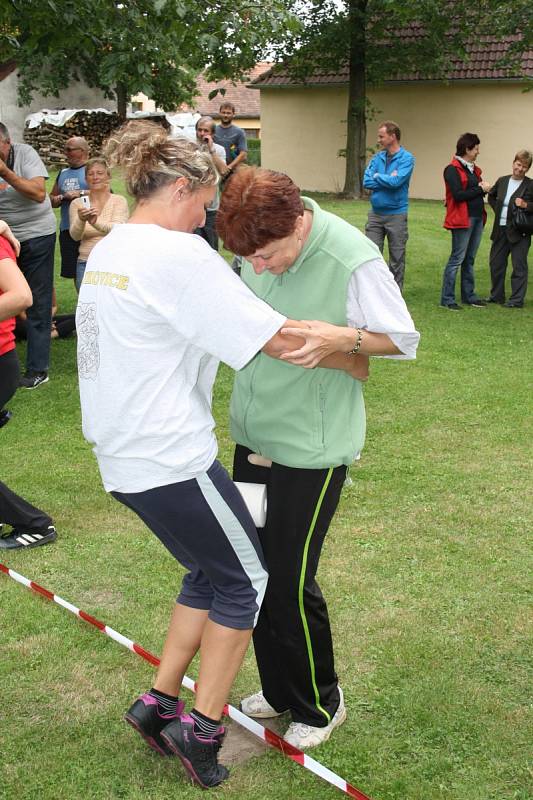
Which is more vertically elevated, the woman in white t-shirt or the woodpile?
the woman in white t-shirt

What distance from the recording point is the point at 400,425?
7012 mm

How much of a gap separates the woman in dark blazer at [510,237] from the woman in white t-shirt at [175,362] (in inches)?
373

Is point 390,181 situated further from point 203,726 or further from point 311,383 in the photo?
point 203,726

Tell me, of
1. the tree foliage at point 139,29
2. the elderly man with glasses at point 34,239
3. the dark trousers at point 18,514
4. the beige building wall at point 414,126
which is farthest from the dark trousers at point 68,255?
the beige building wall at point 414,126

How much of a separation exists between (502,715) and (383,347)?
1.58m

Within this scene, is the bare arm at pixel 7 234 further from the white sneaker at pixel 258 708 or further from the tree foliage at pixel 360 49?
the tree foliage at pixel 360 49

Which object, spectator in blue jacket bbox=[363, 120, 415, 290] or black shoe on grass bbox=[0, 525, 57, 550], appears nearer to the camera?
black shoe on grass bbox=[0, 525, 57, 550]

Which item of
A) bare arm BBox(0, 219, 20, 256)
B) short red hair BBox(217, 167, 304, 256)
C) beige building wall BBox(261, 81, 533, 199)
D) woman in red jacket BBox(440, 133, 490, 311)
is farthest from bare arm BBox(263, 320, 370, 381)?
beige building wall BBox(261, 81, 533, 199)

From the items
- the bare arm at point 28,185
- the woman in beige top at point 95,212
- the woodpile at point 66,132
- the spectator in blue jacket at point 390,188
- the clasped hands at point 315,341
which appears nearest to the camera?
the clasped hands at point 315,341

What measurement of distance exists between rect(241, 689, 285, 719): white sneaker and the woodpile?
27.2 meters

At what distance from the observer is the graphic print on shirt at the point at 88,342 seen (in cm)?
256

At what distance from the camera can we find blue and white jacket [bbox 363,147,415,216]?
10547 mm

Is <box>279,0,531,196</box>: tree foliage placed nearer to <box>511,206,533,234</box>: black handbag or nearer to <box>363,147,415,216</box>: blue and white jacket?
<box>511,206,533,234</box>: black handbag

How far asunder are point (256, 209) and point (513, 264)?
981 cm
